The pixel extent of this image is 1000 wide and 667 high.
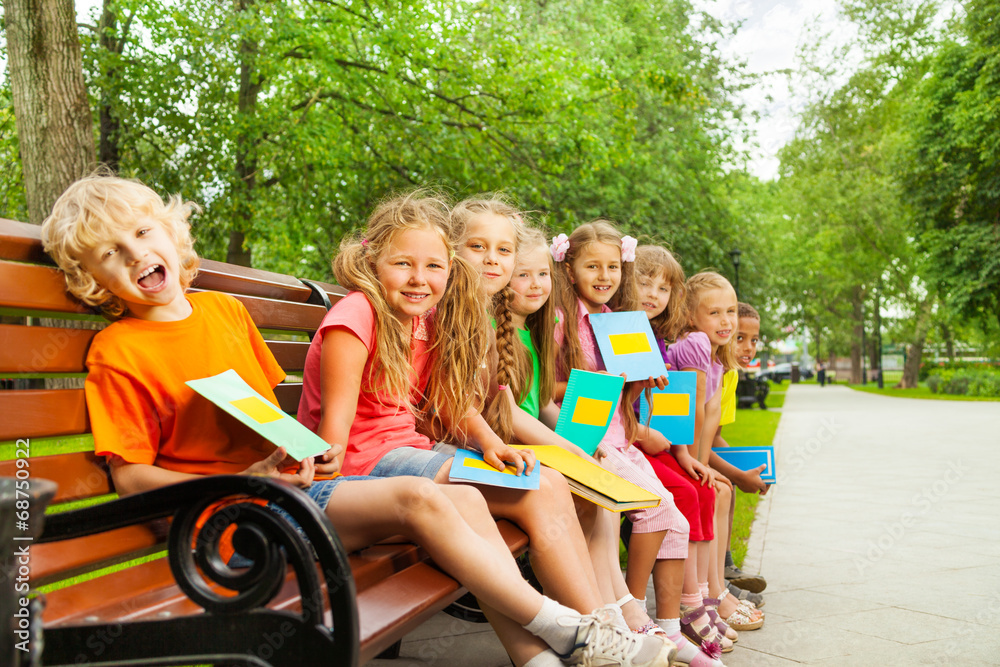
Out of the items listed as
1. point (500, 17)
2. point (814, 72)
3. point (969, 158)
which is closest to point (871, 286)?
point (814, 72)

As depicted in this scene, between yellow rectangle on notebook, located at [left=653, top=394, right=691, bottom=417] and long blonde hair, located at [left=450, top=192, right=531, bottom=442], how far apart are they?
650 millimetres

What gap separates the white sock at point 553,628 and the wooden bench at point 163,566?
21cm

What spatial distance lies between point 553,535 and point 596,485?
24 cm

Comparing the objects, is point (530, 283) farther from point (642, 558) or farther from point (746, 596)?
point (746, 596)

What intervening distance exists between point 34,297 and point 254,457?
67 centimetres

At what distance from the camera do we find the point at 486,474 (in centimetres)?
228

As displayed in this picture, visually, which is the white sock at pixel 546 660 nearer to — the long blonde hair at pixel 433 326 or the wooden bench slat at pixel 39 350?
the long blonde hair at pixel 433 326

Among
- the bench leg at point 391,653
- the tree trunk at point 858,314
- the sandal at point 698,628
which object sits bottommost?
the bench leg at point 391,653

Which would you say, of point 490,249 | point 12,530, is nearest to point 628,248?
point 490,249

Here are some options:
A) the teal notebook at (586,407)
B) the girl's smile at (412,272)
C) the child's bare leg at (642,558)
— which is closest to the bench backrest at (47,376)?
the girl's smile at (412,272)

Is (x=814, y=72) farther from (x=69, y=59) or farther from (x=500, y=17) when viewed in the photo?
(x=69, y=59)

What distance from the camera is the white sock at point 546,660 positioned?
2004mm

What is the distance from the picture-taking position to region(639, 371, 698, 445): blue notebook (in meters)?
3.59

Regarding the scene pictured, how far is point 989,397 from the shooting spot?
2541 centimetres
